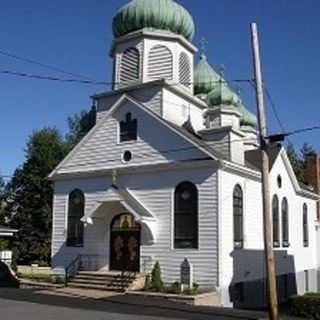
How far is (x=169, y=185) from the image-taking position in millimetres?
25688

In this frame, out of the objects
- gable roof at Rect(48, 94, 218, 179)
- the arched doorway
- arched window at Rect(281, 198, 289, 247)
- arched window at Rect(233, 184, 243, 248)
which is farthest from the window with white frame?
the arched doorway

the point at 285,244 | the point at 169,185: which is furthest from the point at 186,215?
the point at 285,244

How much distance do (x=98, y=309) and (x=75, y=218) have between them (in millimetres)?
10015

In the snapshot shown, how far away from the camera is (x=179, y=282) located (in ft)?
80.0

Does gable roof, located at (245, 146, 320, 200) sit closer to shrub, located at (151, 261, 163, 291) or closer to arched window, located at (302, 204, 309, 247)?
arched window, located at (302, 204, 309, 247)

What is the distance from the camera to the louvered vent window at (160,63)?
97.9 feet

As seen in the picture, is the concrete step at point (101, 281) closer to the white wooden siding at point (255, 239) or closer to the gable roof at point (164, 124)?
the white wooden siding at point (255, 239)

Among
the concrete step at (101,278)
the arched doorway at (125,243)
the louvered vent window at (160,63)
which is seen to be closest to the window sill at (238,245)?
the arched doorway at (125,243)

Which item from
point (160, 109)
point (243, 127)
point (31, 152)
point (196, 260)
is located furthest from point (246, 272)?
point (31, 152)

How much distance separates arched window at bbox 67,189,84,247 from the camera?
2883 cm

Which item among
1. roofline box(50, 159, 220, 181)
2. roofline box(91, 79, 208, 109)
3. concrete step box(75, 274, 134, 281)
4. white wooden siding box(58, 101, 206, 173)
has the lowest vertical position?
concrete step box(75, 274, 134, 281)

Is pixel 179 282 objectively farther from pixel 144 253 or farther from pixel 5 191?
pixel 5 191

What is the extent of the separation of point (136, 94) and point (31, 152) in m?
25.8

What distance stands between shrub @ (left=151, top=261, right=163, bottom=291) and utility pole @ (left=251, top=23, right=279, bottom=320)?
25.1 ft
